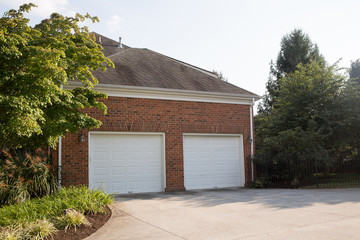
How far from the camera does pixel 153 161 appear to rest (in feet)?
39.2

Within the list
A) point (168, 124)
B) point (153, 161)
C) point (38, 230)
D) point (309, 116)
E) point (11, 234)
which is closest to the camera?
point (11, 234)

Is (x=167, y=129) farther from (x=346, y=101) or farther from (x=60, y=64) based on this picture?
(x=346, y=101)

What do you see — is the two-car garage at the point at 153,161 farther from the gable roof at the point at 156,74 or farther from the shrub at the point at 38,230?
the shrub at the point at 38,230

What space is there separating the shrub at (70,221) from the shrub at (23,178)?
268 centimetres

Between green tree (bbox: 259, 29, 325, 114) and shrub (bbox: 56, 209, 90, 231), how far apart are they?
2802cm

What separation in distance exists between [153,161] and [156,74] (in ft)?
12.4

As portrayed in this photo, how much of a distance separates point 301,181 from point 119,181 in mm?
7172

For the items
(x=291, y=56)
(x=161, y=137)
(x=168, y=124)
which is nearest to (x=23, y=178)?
(x=161, y=137)

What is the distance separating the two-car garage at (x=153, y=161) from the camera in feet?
36.8

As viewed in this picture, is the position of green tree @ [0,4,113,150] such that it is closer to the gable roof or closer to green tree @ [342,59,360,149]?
the gable roof

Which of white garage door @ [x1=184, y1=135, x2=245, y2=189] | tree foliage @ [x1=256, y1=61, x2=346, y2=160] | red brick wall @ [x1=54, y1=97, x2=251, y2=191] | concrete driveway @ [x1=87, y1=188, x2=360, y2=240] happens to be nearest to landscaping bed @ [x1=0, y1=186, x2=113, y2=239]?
concrete driveway @ [x1=87, y1=188, x2=360, y2=240]

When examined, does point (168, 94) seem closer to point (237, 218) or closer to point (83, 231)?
point (237, 218)

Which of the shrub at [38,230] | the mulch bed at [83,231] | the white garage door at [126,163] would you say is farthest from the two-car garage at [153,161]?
the shrub at [38,230]

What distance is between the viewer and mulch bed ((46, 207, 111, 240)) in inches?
215
